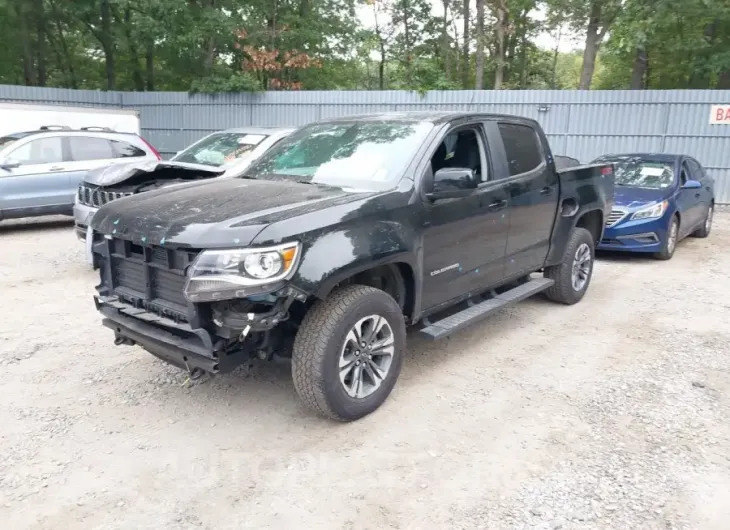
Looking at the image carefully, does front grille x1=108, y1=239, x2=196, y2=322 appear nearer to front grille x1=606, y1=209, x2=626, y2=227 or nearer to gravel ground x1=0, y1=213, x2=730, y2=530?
gravel ground x1=0, y1=213, x2=730, y2=530

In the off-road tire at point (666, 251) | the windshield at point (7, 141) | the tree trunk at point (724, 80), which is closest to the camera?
the off-road tire at point (666, 251)

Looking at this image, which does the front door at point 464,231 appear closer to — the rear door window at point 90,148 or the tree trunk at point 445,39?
the rear door window at point 90,148

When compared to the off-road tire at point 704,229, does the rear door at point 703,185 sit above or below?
above

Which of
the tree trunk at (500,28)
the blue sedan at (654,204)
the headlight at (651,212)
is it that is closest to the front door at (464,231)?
the blue sedan at (654,204)

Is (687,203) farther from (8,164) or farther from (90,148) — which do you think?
(8,164)

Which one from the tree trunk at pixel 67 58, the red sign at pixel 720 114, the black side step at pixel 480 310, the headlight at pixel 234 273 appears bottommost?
the black side step at pixel 480 310

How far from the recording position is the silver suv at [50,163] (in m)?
9.57

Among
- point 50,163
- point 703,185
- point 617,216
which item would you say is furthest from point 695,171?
point 50,163

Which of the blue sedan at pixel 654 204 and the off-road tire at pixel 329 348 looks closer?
the off-road tire at pixel 329 348

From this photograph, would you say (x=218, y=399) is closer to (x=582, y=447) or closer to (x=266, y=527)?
(x=266, y=527)

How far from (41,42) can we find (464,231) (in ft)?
84.6

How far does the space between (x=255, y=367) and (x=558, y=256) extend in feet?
10.6

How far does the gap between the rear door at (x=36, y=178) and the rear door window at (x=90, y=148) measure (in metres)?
0.20

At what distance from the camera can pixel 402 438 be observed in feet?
11.7
